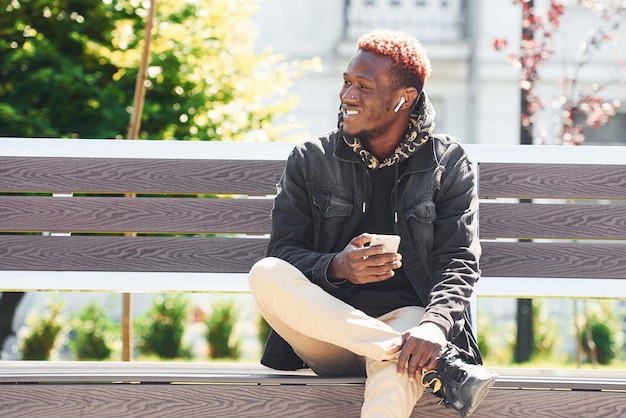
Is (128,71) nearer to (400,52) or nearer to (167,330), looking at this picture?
(167,330)

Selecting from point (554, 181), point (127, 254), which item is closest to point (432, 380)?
point (554, 181)

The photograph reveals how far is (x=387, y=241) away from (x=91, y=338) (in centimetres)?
640

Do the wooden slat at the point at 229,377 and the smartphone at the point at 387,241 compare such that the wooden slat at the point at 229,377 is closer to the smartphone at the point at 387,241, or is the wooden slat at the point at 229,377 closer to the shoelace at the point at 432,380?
the shoelace at the point at 432,380

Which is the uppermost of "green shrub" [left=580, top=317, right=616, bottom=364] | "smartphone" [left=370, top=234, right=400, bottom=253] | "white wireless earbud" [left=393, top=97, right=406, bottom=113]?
"white wireless earbud" [left=393, top=97, right=406, bottom=113]

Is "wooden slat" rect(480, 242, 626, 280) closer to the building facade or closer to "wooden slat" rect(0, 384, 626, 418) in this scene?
"wooden slat" rect(0, 384, 626, 418)

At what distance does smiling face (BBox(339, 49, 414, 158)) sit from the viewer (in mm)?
3244

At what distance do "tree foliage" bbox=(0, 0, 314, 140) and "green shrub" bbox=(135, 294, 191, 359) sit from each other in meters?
2.74

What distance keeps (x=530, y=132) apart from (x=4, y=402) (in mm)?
5481

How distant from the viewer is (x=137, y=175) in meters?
3.85

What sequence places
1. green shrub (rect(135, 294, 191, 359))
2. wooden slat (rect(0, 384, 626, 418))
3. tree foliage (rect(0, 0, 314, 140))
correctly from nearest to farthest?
wooden slat (rect(0, 384, 626, 418))
tree foliage (rect(0, 0, 314, 140))
green shrub (rect(135, 294, 191, 359))

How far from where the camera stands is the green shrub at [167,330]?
9016 mm

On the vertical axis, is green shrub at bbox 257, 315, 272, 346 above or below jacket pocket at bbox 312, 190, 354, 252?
below

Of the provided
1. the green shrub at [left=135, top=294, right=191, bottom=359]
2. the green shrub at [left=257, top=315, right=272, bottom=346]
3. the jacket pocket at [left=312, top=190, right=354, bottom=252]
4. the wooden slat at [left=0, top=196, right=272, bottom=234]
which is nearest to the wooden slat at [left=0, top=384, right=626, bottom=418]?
the jacket pocket at [left=312, top=190, right=354, bottom=252]

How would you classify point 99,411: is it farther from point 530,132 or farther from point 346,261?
point 530,132
